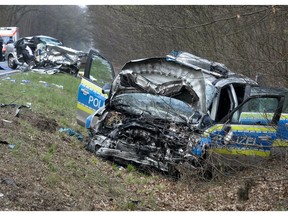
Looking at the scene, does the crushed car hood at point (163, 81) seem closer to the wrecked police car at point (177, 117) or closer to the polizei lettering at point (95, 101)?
the wrecked police car at point (177, 117)

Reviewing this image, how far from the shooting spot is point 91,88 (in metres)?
10.2

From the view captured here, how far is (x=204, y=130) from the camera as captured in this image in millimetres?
7781

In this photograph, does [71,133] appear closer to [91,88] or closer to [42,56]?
[91,88]

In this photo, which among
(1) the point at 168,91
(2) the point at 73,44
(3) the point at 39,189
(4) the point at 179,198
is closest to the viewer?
(3) the point at 39,189

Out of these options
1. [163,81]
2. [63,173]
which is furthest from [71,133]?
[63,173]

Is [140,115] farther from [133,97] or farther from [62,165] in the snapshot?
[62,165]

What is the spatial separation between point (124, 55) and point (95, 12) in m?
5.42

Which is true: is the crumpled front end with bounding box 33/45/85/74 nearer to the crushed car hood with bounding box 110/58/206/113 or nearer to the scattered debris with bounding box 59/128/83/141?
the scattered debris with bounding box 59/128/83/141

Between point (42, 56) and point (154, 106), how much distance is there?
612 inches

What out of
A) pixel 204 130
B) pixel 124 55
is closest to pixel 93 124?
pixel 204 130

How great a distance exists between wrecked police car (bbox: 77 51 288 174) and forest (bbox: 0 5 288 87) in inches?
24.3

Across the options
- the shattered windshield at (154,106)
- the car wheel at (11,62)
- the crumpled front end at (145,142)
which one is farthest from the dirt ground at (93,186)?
the car wheel at (11,62)

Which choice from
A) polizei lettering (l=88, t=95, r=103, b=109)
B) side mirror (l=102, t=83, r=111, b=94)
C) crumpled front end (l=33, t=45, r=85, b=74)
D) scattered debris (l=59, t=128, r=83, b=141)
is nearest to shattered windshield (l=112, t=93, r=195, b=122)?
side mirror (l=102, t=83, r=111, b=94)

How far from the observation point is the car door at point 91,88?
1012 cm
